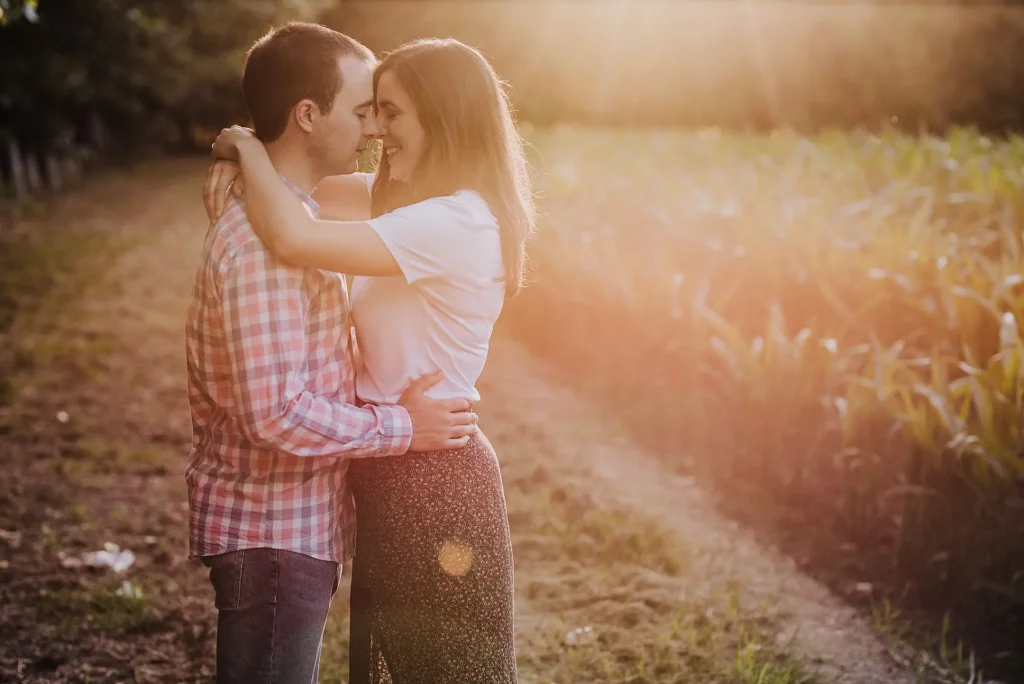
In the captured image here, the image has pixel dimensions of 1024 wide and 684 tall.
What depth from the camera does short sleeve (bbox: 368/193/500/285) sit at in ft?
6.24

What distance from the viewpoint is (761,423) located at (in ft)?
15.9

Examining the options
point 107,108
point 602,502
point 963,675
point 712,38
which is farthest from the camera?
point 107,108

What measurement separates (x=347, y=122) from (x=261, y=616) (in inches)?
40.3

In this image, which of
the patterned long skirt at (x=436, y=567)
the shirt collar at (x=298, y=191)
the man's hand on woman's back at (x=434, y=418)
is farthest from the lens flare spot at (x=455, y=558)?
the shirt collar at (x=298, y=191)

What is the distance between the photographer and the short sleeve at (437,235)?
1.90m

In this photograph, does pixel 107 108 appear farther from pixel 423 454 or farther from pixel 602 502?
pixel 423 454

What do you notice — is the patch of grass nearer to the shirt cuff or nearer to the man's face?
the shirt cuff

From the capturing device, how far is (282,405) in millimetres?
1860

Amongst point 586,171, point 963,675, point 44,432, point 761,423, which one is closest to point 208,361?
point 963,675

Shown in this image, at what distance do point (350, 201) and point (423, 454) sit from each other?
2.59 ft

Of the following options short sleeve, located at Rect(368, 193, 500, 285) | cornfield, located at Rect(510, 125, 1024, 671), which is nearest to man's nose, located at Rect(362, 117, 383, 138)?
short sleeve, located at Rect(368, 193, 500, 285)

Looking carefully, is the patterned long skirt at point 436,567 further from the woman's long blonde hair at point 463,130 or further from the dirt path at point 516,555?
the dirt path at point 516,555

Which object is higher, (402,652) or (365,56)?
(365,56)

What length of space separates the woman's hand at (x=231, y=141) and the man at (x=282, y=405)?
40 millimetres
